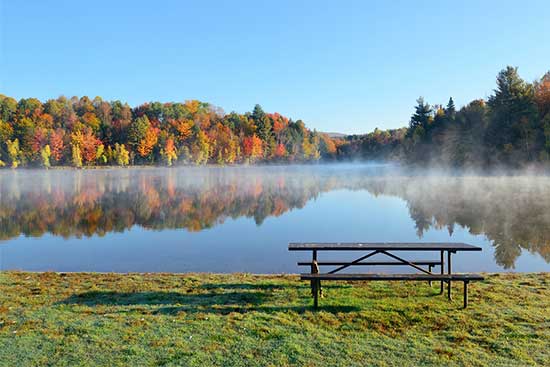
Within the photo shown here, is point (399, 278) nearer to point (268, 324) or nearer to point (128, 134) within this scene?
point (268, 324)

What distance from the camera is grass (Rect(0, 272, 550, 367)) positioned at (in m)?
4.20

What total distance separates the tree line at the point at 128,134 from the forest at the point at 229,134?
217mm

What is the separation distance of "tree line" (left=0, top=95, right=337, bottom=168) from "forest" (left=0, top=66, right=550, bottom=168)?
22 centimetres

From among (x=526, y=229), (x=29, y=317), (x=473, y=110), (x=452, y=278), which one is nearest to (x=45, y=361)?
(x=29, y=317)

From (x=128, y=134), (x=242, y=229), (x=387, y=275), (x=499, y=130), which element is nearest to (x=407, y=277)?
(x=387, y=275)

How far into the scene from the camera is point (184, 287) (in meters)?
7.02

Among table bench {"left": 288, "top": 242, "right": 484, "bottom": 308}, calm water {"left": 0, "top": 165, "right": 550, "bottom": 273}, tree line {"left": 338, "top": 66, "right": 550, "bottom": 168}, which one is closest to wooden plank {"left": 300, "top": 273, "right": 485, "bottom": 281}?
table bench {"left": 288, "top": 242, "right": 484, "bottom": 308}

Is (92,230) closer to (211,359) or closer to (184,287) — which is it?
(184,287)

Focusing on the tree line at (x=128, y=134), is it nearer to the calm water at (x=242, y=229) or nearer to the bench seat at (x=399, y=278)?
the calm water at (x=242, y=229)

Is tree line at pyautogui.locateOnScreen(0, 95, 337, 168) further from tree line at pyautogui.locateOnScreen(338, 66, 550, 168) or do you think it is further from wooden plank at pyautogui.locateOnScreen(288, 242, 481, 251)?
wooden plank at pyautogui.locateOnScreen(288, 242, 481, 251)

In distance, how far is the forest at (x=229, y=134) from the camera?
163 ft

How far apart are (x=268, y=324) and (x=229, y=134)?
10719 centimetres

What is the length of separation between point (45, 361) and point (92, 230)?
445 inches

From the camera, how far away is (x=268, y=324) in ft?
16.9
